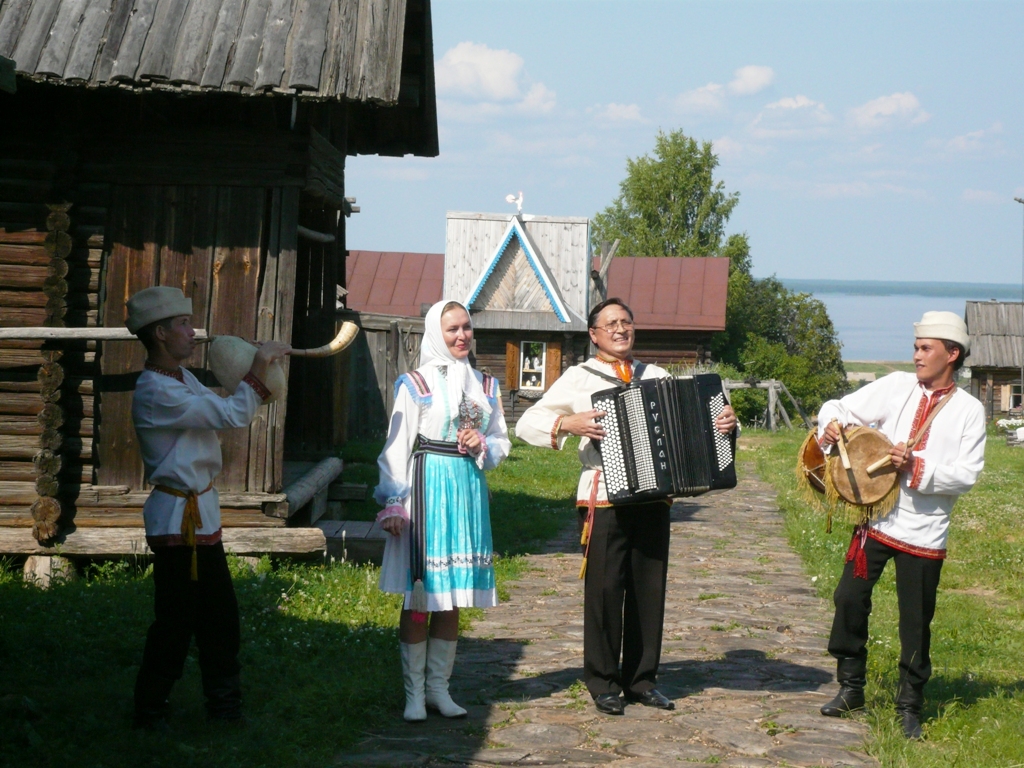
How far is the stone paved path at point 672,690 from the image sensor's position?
5.12 meters

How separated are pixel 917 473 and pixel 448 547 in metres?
2.18

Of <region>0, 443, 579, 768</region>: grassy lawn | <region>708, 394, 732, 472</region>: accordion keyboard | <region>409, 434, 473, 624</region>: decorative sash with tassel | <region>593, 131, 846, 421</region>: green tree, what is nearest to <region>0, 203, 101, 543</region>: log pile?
<region>0, 443, 579, 768</region>: grassy lawn

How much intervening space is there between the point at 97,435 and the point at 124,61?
2557mm

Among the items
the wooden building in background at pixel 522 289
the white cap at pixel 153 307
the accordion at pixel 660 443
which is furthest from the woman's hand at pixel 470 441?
the wooden building in background at pixel 522 289

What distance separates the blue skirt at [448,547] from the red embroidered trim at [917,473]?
2008mm

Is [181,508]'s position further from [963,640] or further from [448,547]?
[963,640]

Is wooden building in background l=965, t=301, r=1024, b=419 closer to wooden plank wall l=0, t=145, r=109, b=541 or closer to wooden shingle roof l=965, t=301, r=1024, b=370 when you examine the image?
wooden shingle roof l=965, t=301, r=1024, b=370

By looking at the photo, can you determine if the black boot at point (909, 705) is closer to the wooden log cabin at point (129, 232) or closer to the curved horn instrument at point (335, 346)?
the curved horn instrument at point (335, 346)

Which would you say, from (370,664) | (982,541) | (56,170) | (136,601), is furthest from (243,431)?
(982,541)

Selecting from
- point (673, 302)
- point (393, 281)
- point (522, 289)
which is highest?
point (393, 281)

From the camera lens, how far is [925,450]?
5445mm

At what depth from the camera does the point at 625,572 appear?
231 inches

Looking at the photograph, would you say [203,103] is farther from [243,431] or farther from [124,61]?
[243,431]

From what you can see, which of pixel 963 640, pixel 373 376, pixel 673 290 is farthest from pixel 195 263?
pixel 673 290
